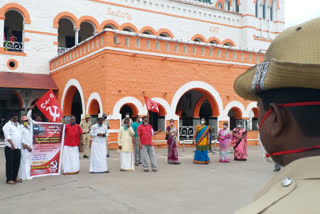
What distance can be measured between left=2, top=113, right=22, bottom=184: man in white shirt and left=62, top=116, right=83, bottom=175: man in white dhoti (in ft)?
4.23

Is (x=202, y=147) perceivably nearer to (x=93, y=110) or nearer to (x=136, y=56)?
(x=136, y=56)

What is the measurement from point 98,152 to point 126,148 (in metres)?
0.82

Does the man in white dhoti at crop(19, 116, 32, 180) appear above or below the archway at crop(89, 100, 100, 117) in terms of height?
below

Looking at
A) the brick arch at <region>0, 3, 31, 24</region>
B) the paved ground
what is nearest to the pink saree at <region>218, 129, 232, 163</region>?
the paved ground

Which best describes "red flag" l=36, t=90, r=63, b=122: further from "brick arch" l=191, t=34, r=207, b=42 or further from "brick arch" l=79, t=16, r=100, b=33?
"brick arch" l=191, t=34, r=207, b=42

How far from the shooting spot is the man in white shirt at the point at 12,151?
22.6 feet

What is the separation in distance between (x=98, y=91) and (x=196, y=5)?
40.4 ft

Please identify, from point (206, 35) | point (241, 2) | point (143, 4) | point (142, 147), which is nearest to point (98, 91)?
point (142, 147)


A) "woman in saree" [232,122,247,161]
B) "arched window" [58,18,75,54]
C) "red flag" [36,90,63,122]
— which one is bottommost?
"woman in saree" [232,122,247,161]

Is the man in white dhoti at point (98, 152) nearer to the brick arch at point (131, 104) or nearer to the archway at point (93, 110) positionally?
the brick arch at point (131, 104)

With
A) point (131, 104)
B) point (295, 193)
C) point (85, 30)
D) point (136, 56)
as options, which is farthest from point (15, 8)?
point (295, 193)

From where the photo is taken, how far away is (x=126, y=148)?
8.87 metres

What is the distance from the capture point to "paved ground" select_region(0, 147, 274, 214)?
196 inches

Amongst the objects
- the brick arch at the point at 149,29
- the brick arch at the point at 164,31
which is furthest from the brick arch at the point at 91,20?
the brick arch at the point at 164,31
